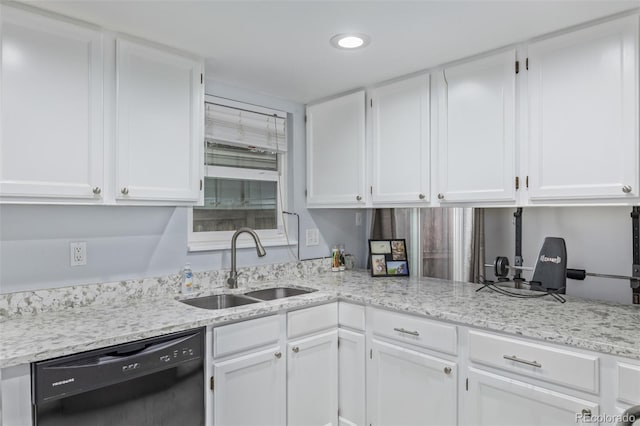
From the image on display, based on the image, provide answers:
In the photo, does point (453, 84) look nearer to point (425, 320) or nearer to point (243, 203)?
point (425, 320)

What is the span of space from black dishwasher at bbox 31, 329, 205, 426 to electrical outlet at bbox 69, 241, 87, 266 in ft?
2.21

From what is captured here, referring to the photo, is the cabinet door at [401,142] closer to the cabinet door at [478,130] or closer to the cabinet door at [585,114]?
the cabinet door at [478,130]

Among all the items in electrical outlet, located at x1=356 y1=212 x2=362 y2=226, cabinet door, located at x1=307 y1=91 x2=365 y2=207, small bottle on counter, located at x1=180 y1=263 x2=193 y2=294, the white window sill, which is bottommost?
small bottle on counter, located at x1=180 y1=263 x2=193 y2=294

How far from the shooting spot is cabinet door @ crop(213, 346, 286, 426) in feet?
6.31

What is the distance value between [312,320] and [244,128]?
1.34m

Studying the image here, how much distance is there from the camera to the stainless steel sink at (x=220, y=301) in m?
2.37

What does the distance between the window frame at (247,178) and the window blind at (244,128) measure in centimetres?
4

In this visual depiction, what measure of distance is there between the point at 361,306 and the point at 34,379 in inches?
59.7

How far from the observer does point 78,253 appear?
6.72ft

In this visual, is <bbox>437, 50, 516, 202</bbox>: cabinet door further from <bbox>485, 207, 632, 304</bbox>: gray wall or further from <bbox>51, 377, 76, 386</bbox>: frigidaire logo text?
<bbox>51, 377, 76, 386</bbox>: frigidaire logo text

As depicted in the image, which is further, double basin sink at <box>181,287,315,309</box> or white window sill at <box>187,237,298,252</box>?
white window sill at <box>187,237,298,252</box>

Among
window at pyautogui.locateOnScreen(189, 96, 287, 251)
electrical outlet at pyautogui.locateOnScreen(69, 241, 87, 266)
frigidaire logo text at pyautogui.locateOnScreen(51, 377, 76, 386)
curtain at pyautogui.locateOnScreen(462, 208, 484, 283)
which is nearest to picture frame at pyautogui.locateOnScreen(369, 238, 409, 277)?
curtain at pyautogui.locateOnScreen(462, 208, 484, 283)

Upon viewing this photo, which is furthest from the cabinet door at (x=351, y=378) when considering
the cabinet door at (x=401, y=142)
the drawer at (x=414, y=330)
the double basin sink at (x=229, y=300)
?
the cabinet door at (x=401, y=142)

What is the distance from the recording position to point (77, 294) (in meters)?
2.03
